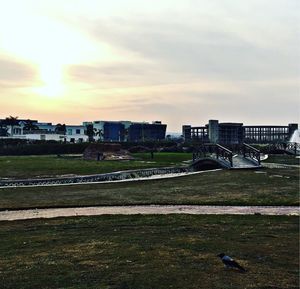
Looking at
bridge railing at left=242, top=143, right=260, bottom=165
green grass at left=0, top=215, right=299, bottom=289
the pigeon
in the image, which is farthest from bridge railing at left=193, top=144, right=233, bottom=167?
the pigeon

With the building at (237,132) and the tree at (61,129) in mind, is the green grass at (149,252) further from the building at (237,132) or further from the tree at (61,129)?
the tree at (61,129)

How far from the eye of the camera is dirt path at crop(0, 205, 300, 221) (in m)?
25.1

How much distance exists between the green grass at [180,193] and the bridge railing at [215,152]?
9892 mm

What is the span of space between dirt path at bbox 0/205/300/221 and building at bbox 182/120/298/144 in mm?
127117

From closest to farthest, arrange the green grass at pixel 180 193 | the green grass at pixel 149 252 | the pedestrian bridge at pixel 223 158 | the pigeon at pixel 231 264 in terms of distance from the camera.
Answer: the green grass at pixel 149 252, the pigeon at pixel 231 264, the green grass at pixel 180 193, the pedestrian bridge at pixel 223 158

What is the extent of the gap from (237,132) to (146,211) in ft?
473

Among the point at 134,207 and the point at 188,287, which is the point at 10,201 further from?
the point at 188,287

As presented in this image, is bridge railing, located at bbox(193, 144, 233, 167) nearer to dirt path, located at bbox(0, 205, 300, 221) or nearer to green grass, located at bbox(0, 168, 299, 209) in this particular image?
green grass, located at bbox(0, 168, 299, 209)

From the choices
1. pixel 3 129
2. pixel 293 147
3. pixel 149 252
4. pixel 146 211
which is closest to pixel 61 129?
pixel 3 129

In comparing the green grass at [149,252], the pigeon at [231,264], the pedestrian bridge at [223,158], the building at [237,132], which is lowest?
the green grass at [149,252]

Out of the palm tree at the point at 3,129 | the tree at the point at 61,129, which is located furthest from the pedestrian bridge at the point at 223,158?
the tree at the point at 61,129

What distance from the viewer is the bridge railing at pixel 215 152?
54334mm

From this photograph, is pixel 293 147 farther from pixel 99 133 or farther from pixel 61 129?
pixel 61 129

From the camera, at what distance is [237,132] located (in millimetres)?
166500
